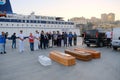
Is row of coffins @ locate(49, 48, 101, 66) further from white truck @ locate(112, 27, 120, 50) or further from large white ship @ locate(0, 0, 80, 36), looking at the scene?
large white ship @ locate(0, 0, 80, 36)

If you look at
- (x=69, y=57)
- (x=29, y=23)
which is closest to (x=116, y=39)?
(x=69, y=57)

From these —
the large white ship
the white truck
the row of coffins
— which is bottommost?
the row of coffins

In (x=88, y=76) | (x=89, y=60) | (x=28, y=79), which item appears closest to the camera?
(x=28, y=79)

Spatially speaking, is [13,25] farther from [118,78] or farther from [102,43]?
[118,78]

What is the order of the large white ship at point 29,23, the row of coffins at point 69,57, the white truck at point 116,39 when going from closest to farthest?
the row of coffins at point 69,57 → the white truck at point 116,39 → the large white ship at point 29,23

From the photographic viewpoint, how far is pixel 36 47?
47.8 feet

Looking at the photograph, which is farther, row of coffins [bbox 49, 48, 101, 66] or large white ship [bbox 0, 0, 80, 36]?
large white ship [bbox 0, 0, 80, 36]

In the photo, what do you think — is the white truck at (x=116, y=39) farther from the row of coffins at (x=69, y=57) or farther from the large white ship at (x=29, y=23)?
the large white ship at (x=29, y=23)

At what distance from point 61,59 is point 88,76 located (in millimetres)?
2642

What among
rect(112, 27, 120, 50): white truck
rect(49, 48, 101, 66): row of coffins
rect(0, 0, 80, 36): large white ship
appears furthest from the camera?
rect(0, 0, 80, 36): large white ship

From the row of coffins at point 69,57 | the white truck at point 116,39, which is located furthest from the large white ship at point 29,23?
the row of coffins at point 69,57

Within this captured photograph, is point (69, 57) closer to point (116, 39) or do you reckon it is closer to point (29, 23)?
point (116, 39)

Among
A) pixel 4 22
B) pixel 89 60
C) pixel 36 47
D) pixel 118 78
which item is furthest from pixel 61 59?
pixel 4 22

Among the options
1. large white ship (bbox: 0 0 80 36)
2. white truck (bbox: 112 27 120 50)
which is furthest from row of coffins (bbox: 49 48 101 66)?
large white ship (bbox: 0 0 80 36)
